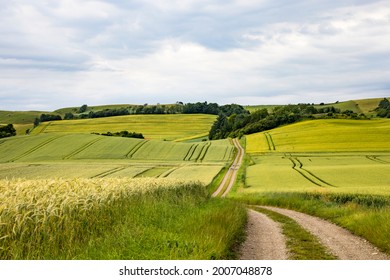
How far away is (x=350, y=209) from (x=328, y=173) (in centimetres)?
3637

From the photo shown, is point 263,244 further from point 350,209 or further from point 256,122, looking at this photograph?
point 256,122

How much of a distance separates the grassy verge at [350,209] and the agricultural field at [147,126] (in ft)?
343

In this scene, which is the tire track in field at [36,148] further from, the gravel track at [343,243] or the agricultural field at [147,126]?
the gravel track at [343,243]

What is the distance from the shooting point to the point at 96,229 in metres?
10.4

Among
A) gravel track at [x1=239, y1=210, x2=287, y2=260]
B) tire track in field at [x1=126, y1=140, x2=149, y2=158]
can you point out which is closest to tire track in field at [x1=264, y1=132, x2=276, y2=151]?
tire track in field at [x1=126, y1=140, x2=149, y2=158]

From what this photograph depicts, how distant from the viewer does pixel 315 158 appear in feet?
253

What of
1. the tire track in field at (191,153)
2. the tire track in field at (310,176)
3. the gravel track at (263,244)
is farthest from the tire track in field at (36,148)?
the gravel track at (263,244)

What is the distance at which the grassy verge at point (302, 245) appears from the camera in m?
10.7

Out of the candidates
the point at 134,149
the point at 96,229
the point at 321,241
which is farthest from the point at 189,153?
the point at 96,229

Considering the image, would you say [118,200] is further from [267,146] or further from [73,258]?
[267,146]

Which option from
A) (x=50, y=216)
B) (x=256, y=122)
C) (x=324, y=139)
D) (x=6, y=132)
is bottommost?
(x=324, y=139)

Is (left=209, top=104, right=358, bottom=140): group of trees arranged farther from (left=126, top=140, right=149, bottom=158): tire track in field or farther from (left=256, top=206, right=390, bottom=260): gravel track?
(left=256, top=206, right=390, bottom=260): gravel track

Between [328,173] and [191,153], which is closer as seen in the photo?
[328,173]
